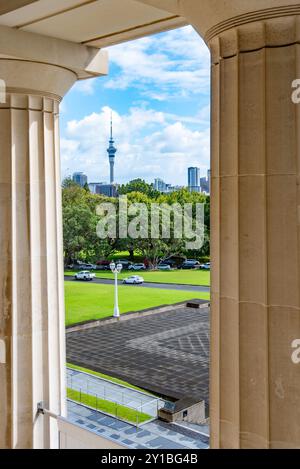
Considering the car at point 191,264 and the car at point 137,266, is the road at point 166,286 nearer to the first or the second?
the car at point 137,266

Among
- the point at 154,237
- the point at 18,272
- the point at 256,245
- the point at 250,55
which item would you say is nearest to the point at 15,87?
the point at 18,272

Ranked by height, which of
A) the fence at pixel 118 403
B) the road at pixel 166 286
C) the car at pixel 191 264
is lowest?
the fence at pixel 118 403

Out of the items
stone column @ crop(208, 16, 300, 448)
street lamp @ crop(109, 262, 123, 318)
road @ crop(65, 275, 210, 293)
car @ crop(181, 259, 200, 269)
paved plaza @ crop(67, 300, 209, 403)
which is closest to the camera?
stone column @ crop(208, 16, 300, 448)

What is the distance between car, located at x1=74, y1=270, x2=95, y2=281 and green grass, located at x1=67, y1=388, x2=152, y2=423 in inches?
357

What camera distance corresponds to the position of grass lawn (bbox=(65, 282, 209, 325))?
2525 cm

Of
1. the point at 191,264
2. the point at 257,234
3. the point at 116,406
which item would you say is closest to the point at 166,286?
the point at 191,264

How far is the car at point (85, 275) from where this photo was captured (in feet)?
81.1

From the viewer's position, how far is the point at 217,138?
506 centimetres

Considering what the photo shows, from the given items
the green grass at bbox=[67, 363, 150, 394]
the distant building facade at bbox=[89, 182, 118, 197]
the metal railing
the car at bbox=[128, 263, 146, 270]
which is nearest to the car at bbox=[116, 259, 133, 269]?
the car at bbox=[128, 263, 146, 270]

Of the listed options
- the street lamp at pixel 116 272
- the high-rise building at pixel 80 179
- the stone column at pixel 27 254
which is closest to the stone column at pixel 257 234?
the stone column at pixel 27 254

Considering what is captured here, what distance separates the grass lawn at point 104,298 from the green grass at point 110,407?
9.17m

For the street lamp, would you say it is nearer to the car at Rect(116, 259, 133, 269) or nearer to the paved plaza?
the paved plaza

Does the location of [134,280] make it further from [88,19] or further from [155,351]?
[88,19]

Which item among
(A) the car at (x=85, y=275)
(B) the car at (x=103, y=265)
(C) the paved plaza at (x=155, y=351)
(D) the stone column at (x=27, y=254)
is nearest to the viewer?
(D) the stone column at (x=27, y=254)
